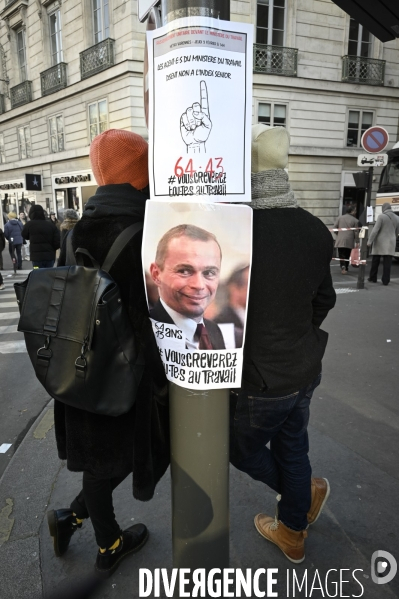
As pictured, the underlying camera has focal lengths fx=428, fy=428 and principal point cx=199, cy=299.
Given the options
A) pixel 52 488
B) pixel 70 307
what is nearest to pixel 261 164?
pixel 70 307

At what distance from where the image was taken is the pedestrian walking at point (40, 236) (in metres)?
8.61

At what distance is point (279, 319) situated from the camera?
1.62 metres

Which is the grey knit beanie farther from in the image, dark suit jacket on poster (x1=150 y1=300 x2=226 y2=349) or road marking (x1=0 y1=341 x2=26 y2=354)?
road marking (x1=0 y1=341 x2=26 y2=354)

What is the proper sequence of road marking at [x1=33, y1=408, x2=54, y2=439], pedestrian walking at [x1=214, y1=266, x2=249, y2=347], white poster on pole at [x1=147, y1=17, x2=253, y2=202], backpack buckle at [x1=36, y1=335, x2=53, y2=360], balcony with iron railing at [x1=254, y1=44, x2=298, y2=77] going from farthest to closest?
balcony with iron railing at [x1=254, y1=44, x2=298, y2=77]
road marking at [x1=33, y1=408, x2=54, y2=439]
backpack buckle at [x1=36, y1=335, x2=53, y2=360]
pedestrian walking at [x1=214, y1=266, x2=249, y2=347]
white poster on pole at [x1=147, y1=17, x2=253, y2=202]

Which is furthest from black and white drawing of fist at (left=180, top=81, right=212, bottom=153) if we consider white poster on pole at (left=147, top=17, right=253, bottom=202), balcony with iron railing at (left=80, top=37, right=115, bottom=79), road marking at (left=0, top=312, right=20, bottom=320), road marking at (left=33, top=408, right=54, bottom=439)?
balcony with iron railing at (left=80, top=37, right=115, bottom=79)

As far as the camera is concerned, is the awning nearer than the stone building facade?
Yes

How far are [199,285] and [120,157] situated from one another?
2.10ft

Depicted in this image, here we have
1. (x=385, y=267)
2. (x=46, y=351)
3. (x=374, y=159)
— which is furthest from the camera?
(x=385, y=267)

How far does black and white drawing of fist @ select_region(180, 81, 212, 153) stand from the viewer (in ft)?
4.17

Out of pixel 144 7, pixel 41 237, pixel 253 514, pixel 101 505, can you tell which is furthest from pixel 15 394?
pixel 41 237

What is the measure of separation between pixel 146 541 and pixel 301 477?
0.90m

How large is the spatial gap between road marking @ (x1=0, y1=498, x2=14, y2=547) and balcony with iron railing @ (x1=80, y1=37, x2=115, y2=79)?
1750 cm

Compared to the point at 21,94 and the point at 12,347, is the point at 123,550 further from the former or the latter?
the point at 21,94

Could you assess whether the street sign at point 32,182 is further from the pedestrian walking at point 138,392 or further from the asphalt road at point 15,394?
the pedestrian walking at point 138,392
